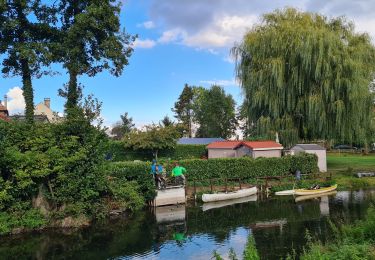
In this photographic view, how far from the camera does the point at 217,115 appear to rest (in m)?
80.2

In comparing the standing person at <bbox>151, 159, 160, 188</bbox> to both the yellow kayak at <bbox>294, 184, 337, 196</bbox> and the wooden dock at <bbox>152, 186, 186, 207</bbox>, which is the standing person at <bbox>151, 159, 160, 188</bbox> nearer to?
the wooden dock at <bbox>152, 186, 186, 207</bbox>

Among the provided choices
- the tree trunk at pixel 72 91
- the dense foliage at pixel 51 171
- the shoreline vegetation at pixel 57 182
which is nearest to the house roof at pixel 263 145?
the shoreline vegetation at pixel 57 182

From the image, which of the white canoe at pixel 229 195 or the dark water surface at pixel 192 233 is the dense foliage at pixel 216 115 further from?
the dark water surface at pixel 192 233

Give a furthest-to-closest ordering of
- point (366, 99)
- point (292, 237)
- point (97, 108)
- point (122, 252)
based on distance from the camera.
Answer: point (366, 99), point (97, 108), point (292, 237), point (122, 252)

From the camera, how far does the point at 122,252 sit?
17.6 m

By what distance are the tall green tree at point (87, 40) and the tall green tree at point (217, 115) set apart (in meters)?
45.5

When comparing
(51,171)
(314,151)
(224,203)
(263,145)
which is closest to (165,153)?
(263,145)

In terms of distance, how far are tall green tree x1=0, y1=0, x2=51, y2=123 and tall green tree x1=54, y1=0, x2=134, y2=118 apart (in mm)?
1280

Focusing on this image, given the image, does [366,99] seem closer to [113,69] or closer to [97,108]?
[113,69]

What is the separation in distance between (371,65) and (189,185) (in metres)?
20.8

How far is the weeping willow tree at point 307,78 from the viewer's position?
36.8 metres

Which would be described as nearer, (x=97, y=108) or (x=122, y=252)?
(x=122, y=252)

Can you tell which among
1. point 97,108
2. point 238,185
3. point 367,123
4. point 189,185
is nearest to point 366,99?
point 367,123

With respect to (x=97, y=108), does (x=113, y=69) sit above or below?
above
